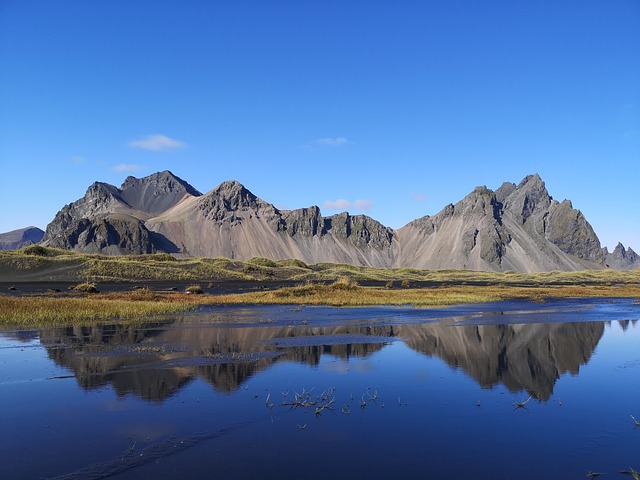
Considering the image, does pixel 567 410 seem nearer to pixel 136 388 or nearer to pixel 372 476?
pixel 372 476

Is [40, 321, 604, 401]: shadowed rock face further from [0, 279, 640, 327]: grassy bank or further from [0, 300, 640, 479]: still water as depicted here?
[0, 279, 640, 327]: grassy bank

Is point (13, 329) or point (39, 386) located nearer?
point (39, 386)

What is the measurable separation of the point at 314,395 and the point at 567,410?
29.2 feet

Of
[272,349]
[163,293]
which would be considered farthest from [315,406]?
[163,293]

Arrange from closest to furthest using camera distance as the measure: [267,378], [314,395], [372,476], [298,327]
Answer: [372,476]
[314,395]
[267,378]
[298,327]

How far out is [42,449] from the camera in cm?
1362

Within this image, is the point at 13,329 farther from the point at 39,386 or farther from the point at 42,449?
the point at 42,449

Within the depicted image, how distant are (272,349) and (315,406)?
12075 millimetres

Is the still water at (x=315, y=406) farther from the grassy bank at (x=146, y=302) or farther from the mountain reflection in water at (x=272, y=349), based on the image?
the grassy bank at (x=146, y=302)

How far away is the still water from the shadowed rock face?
145 mm

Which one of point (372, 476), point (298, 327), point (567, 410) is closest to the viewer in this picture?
point (372, 476)

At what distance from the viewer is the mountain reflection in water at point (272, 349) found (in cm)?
2214

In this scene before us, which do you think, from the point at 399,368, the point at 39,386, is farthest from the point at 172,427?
the point at 399,368

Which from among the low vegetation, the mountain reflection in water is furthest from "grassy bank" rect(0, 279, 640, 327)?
the mountain reflection in water
